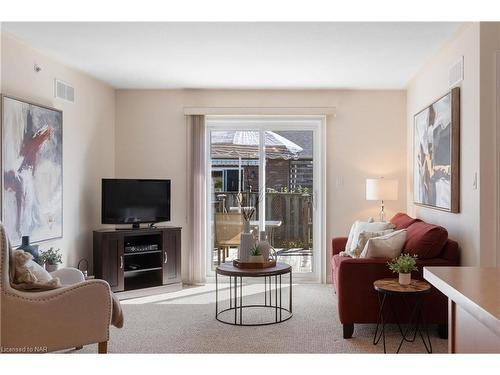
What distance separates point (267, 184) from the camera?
654 cm

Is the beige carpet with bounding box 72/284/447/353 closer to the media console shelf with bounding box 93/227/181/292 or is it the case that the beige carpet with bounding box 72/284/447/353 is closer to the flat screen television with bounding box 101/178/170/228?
the media console shelf with bounding box 93/227/181/292

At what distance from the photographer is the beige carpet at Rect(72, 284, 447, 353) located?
3715 millimetres

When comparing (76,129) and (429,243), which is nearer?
(429,243)

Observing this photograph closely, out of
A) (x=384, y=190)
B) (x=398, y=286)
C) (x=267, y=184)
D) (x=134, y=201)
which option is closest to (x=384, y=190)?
(x=384, y=190)

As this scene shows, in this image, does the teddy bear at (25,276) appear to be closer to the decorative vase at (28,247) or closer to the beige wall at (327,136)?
the decorative vase at (28,247)

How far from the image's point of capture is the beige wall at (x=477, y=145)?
361 centimetres

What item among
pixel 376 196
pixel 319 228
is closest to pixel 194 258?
pixel 319 228

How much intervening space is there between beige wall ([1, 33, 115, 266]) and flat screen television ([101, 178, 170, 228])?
0.25 meters

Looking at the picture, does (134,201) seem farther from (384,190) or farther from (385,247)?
(385,247)

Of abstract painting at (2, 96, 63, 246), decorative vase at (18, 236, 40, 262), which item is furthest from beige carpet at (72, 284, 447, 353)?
abstract painting at (2, 96, 63, 246)

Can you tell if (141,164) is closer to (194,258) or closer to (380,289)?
(194,258)

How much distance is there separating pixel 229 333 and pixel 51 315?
1533 mm

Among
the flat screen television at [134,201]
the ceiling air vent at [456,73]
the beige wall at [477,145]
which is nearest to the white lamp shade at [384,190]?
the beige wall at [477,145]

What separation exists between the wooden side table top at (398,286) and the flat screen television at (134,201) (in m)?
3.01
